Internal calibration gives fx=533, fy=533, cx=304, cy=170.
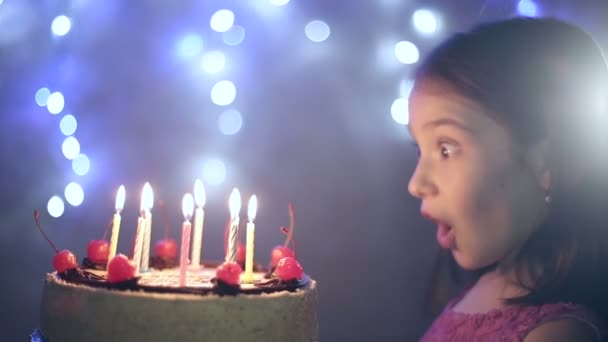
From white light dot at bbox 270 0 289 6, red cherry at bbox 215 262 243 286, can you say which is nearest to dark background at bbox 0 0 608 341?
white light dot at bbox 270 0 289 6

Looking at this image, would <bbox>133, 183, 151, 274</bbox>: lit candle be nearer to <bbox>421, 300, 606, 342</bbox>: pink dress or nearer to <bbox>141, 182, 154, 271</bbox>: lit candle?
<bbox>141, 182, 154, 271</bbox>: lit candle

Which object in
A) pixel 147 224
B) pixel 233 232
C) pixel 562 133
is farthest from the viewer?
pixel 147 224

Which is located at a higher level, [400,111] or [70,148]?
[400,111]

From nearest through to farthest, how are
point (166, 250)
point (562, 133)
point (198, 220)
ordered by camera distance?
point (562, 133) → point (198, 220) → point (166, 250)

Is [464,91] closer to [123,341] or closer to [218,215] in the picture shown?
[123,341]

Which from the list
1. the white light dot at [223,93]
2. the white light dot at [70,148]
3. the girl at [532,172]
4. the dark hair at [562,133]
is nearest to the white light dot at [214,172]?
the white light dot at [223,93]

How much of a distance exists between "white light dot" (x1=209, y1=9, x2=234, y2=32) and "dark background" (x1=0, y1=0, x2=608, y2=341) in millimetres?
42

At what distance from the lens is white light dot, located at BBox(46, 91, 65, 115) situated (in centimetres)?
321

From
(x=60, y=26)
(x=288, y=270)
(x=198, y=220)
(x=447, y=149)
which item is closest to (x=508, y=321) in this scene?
(x=447, y=149)

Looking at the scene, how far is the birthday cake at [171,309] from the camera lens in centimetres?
171

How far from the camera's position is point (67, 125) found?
3.22m

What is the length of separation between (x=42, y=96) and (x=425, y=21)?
90.1 inches

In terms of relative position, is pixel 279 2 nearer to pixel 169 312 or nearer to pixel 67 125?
pixel 67 125

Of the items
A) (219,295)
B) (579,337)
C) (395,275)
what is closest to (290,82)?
(395,275)
